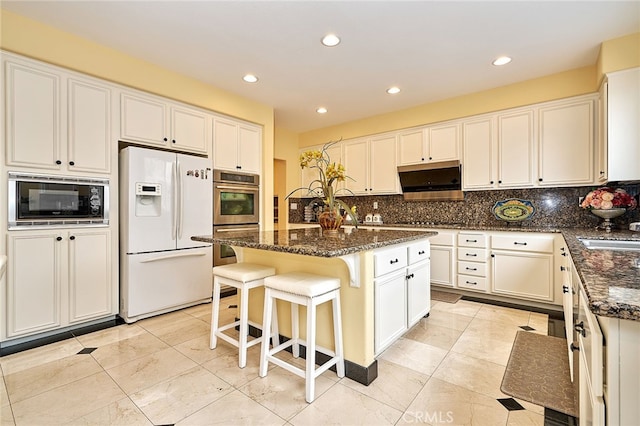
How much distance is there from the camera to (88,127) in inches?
105

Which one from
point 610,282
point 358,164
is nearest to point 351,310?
point 610,282

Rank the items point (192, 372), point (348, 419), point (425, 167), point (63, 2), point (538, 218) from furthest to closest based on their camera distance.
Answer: point (425, 167)
point (538, 218)
point (63, 2)
point (192, 372)
point (348, 419)

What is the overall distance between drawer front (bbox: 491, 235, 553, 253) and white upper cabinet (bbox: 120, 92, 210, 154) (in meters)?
3.62

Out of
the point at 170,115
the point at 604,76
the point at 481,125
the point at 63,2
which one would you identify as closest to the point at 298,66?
the point at 170,115

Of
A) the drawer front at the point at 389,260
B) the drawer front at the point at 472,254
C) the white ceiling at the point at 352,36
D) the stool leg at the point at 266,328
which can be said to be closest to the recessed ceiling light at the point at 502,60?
the white ceiling at the point at 352,36

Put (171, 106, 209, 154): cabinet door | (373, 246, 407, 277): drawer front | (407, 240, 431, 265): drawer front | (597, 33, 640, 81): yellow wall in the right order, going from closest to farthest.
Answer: (373, 246, 407, 277): drawer front < (407, 240, 431, 265): drawer front < (597, 33, 640, 81): yellow wall < (171, 106, 209, 154): cabinet door

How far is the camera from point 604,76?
2.74m

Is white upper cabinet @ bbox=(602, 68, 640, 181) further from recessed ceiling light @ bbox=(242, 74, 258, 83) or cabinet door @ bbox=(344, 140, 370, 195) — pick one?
recessed ceiling light @ bbox=(242, 74, 258, 83)

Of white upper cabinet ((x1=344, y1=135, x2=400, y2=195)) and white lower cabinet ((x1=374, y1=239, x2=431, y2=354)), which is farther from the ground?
white upper cabinet ((x1=344, y1=135, x2=400, y2=195))

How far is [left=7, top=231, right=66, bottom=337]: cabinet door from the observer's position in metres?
2.31

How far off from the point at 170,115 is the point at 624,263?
149 inches

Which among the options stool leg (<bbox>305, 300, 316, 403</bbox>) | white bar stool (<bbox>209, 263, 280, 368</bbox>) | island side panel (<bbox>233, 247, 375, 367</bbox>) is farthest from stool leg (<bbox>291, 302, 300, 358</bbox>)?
stool leg (<bbox>305, 300, 316, 403</bbox>)

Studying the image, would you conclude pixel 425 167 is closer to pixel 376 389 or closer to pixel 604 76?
pixel 604 76

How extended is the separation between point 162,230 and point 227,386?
1.84 m
